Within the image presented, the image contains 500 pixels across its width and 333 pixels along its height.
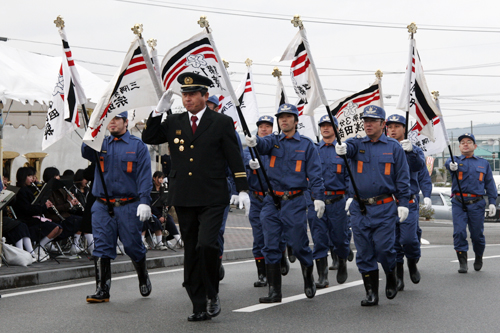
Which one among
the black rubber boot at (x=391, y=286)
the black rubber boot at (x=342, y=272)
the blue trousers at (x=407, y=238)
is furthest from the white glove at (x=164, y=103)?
the black rubber boot at (x=342, y=272)

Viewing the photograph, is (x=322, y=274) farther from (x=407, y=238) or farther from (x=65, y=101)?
(x=65, y=101)

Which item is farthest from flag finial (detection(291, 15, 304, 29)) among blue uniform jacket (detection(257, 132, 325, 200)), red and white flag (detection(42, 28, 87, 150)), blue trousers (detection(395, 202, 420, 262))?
blue trousers (detection(395, 202, 420, 262))

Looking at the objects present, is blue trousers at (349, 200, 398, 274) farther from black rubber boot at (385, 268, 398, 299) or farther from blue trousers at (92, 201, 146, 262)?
blue trousers at (92, 201, 146, 262)

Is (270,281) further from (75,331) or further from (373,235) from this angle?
→ (75,331)

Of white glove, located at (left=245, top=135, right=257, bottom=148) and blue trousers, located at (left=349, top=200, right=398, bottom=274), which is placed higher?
white glove, located at (left=245, top=135, right=257, bottom=148)

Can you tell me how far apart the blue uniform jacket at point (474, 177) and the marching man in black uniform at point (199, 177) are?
19.4ft

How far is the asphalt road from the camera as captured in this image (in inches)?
257

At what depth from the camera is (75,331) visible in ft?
20.5

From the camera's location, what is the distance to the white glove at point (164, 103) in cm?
693

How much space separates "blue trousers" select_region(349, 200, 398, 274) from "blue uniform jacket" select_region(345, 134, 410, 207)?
0.17 metres

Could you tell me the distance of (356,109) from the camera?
37.9 feet

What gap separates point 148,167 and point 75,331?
233cm

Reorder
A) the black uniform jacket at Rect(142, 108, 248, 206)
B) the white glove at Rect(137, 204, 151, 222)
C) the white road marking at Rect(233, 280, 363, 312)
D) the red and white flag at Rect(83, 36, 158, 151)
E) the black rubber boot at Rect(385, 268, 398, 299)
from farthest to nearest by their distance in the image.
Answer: the black rubber boot at Rect(385, 268, 398, 299) < the red and white flag at Rect(83, 36, 158, 151) < the white glove at Rect(137, 204, 151, 222) < the white road marking at Rect(233, 280, 363, 312) < the black uniform jacket at Rect(142, 108, 248, 206)

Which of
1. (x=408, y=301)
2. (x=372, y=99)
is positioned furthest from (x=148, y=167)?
(x=372, y=99)
